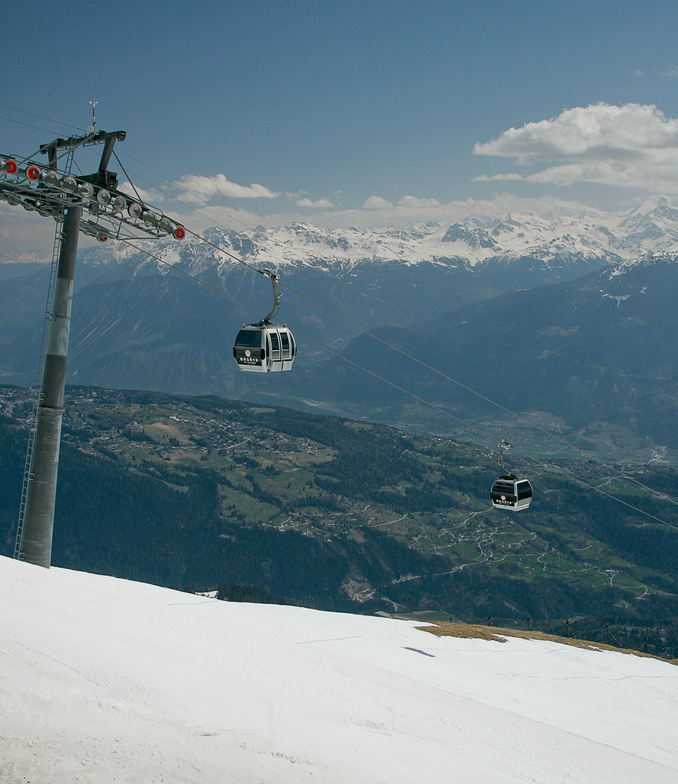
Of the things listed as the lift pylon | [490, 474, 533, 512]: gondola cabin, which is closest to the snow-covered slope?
the lift pylon

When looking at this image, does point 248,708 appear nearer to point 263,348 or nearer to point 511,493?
point 263,348

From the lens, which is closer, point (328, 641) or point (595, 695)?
point (328, 641)

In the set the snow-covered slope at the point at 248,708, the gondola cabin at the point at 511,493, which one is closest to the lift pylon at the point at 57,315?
the snow-covered slope at the point at 248,708

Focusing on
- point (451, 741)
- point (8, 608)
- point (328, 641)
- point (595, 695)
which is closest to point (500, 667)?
point (595, 695)

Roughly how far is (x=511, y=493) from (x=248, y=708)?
26280 mm

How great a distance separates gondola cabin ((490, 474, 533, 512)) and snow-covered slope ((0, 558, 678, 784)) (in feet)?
45.8

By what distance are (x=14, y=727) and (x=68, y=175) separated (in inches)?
641

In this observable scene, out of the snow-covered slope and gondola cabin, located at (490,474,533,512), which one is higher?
gondola cabin, located at (490,474,533,512)

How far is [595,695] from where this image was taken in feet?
82.8

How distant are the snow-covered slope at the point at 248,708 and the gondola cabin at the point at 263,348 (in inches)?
313

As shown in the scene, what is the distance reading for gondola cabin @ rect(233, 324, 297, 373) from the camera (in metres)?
23.1

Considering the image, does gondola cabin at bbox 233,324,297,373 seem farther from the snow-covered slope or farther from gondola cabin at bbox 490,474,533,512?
gondola cabin at bbox 490,474,533,512

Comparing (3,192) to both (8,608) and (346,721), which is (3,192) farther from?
(346,721)

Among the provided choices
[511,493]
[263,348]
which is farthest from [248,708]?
[511,493]
